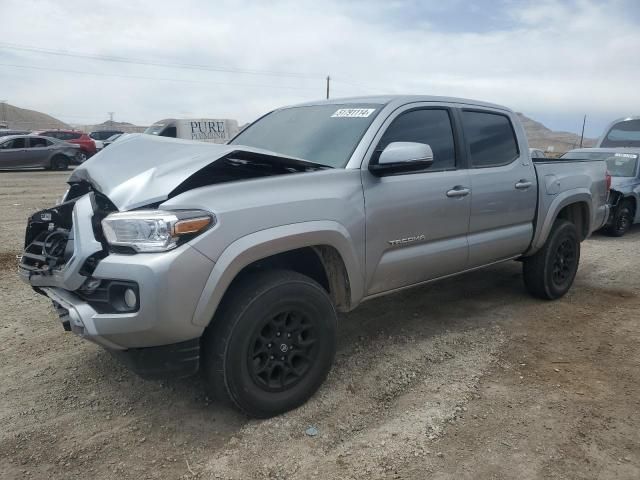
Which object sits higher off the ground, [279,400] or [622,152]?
[622,152]

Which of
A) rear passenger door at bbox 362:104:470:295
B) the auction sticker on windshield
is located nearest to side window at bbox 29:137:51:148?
the auction sticker on windshield

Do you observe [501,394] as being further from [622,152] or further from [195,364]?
[622,152]

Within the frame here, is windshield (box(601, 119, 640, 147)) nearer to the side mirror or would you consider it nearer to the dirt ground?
the dirt ground

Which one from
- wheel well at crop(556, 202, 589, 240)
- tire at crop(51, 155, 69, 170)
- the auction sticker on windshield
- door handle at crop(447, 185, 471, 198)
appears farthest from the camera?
tire at crop(51, 155, 69, 170)

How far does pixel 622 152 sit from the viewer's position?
10328mm

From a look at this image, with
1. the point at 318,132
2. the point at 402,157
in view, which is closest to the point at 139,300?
the point at 402,157

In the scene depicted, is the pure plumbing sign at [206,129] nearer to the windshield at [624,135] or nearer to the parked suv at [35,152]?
the parked suv at [35,152]

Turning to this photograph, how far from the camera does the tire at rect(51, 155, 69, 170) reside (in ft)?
64.6

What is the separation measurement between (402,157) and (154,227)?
1.57m

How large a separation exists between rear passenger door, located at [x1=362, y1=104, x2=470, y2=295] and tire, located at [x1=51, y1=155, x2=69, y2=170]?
62.4ft

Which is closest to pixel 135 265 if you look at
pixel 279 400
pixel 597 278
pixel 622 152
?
pixel 279 400

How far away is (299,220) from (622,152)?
962cm

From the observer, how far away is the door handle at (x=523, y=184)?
181 inches

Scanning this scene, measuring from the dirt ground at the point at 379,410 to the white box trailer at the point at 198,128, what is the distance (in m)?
17.4
